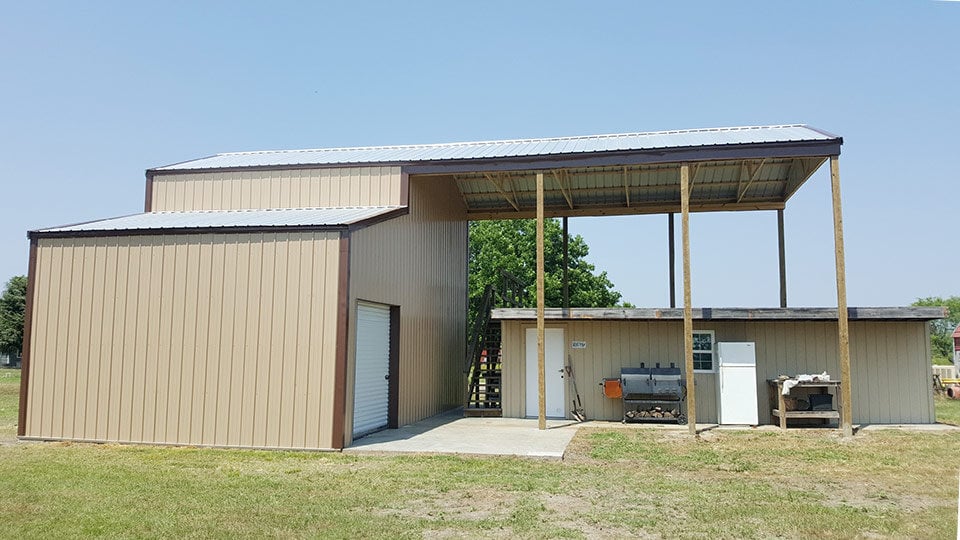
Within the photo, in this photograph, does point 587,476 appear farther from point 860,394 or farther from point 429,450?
point 860,394

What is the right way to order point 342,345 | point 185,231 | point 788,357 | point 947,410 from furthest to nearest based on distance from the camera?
point 947,410 → point 788,357 → point 185,231 → point 342,345

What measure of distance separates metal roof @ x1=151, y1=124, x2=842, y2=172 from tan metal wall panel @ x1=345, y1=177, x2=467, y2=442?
0.91 meters

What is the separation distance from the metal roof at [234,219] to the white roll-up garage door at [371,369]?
1557 mm

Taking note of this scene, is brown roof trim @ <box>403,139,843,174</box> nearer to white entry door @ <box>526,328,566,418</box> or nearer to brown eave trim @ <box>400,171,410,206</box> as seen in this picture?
brown eave trim @ <box>400,171,410,206</box>

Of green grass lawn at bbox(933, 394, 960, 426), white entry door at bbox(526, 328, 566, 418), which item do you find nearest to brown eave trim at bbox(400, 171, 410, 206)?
white entry door at bbox(526, 328, 566, 418)

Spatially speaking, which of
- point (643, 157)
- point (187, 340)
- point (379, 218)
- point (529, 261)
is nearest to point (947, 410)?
point (643, 157)

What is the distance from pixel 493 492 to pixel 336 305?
4069 millimetres

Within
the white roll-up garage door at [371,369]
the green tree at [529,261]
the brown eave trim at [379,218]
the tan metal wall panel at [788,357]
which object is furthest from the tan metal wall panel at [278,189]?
the green tree at [529,261]

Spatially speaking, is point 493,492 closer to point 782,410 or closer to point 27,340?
point 782,410

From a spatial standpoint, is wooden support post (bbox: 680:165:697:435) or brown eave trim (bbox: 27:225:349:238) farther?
wooden support post (bbox: 680:165:697:435)

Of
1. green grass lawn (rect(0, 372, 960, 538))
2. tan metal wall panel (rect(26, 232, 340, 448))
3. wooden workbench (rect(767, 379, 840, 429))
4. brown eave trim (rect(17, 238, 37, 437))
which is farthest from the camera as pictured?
wooden workbench (rect(767, 379, 840, 429))

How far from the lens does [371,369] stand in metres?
12.2

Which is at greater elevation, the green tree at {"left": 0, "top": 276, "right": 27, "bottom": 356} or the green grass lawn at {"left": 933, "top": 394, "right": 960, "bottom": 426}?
the green tree at {"left": 0, "top": 276, "right": 27, "bottom": 356}

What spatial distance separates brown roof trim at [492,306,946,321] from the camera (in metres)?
13.1
